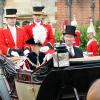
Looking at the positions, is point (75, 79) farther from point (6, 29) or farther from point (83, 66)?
point (6, 29)

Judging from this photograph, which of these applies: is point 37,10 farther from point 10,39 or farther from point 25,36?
point 10,39

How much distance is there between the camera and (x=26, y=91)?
241 inches

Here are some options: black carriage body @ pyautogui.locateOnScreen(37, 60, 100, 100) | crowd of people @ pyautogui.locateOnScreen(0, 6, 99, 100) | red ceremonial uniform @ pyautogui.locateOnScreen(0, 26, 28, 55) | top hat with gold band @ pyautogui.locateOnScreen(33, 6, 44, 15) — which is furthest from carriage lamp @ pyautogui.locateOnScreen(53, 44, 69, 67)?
top hat with gold band @ pyautogui.locateOnScreen(33, 6, 44, 15)

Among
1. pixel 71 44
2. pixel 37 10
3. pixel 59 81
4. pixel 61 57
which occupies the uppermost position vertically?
pixel 37 10

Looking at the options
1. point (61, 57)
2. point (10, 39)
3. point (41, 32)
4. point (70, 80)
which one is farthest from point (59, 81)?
point (10, 39)

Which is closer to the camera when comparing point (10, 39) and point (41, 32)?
point (41, 32)

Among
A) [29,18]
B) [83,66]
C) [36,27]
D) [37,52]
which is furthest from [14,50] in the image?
[29,18]

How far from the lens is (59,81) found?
19.1ft

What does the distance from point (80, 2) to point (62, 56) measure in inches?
780

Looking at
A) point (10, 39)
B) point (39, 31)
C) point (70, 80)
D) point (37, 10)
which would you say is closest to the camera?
point (70, 80)

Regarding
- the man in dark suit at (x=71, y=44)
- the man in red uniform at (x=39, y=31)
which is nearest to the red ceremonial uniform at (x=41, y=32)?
the man in red uniform at (x=39, y=31)

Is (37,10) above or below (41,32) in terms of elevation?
above

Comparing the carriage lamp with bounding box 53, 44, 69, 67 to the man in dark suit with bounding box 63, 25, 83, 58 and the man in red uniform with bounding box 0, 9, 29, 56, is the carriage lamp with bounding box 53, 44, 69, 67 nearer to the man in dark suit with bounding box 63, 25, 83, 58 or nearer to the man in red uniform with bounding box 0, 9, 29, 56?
the man in dark suit with bounding box 63, 25, 83, 58

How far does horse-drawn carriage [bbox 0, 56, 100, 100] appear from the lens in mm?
5656
